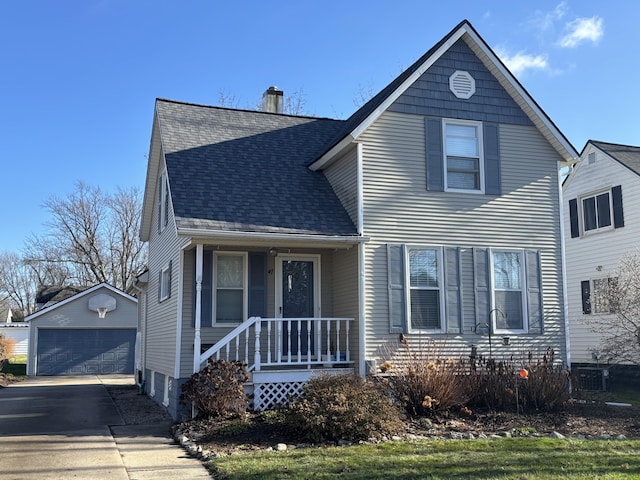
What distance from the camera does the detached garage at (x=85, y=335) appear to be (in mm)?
27250

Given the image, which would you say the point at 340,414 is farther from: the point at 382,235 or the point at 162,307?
the point at 162,307

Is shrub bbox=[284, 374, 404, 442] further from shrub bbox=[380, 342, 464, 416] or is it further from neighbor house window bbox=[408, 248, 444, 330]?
neighbor house window bbox=[408, 248, 444, 330]

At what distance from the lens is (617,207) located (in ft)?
62.8

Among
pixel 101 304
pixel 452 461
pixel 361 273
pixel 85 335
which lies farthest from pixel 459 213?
pixel 85 335

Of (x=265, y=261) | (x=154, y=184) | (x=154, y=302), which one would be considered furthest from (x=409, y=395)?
(x=154, y=184)

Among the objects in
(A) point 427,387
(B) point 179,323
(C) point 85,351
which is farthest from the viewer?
(C) point 85,351

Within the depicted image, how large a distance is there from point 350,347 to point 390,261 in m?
1.86

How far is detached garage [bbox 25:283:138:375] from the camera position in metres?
27.2

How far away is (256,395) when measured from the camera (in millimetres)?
11367

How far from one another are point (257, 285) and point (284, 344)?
1332 mm

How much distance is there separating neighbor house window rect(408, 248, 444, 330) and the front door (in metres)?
1.99

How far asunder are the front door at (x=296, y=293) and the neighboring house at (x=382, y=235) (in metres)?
0.03

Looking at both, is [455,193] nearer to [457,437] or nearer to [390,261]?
[390,261]

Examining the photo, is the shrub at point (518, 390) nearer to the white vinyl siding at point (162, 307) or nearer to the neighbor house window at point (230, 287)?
the neighbor house window at point (230, 287)
